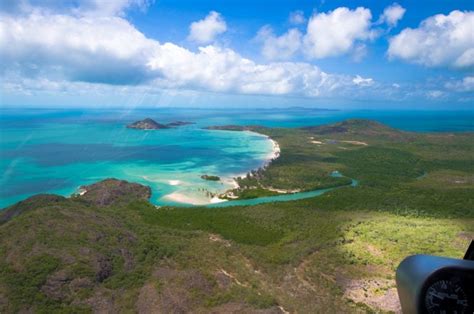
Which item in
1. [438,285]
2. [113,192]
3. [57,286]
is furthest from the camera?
[113,192]

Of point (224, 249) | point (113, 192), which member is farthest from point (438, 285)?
point (113, 192)

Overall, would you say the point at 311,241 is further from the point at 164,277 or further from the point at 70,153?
the point at 70,153

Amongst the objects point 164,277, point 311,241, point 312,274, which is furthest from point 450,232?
point 164,277

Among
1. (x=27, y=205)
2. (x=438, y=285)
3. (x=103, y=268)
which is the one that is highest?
(x=438, y=285)

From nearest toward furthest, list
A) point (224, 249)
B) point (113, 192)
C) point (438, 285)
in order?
point (438, 285)
point (224, 249)
point (113, 192)

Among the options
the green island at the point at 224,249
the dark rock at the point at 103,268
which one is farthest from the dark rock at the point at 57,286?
the dark rock at the point at 103,268

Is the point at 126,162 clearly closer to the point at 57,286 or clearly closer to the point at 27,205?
the point at 27,205

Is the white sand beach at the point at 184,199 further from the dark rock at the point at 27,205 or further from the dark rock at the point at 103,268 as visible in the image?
the dark rock at the point at 103,268
